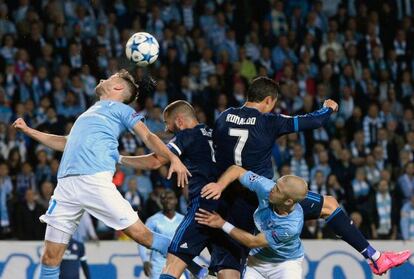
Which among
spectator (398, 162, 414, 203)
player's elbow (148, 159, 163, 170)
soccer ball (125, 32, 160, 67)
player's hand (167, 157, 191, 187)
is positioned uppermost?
soccer ball (125, 32, 160, 67)

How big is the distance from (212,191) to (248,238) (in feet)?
1.74

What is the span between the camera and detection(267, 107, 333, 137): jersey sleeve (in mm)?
9461

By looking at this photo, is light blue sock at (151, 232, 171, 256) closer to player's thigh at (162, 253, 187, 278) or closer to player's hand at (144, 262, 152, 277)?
player's thigh at (162, 253, 187, 278)

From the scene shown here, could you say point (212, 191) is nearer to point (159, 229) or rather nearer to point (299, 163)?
point (159, 229)

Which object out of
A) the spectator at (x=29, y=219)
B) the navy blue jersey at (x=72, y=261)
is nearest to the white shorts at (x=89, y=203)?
the navy blue jersey at (x=72, y=261)

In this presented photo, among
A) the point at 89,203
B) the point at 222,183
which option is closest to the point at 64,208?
the point at 89,203

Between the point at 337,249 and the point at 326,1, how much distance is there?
28.3ft

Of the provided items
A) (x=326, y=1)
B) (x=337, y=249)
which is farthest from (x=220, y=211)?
(x=326, y=1)

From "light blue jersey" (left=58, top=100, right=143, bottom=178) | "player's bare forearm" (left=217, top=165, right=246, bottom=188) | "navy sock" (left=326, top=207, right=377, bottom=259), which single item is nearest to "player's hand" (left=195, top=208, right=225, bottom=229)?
"player's bare forearm" (left=217, top=165, right=246, bottom=188)

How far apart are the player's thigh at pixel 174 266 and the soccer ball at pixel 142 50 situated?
2.22m

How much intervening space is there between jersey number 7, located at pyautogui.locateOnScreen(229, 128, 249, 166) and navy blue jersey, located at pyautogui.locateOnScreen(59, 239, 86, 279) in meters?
4.65

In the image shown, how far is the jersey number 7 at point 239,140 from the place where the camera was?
9.57m

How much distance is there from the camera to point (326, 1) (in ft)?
71.9

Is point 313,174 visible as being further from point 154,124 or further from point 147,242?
point 147,242
